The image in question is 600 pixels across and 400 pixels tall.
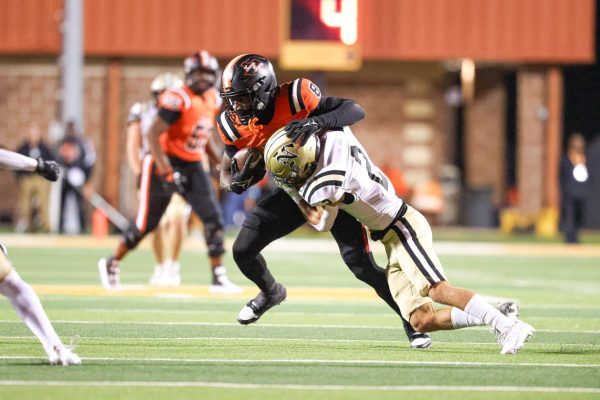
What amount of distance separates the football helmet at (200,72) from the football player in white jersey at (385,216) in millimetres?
4000

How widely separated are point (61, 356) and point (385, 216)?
1.86 metres

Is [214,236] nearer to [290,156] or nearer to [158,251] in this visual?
[158,251]

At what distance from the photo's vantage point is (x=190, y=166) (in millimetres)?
10672

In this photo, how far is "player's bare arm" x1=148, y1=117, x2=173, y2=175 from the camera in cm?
1034

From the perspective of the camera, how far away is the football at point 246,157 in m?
6.89

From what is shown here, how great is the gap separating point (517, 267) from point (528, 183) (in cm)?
1154

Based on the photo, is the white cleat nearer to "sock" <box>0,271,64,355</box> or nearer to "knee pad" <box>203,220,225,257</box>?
"sock" <box>0,271,64,355</box>

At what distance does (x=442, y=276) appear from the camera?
6.55 metres

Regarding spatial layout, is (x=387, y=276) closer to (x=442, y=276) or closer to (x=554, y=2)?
(x=442, y=276)

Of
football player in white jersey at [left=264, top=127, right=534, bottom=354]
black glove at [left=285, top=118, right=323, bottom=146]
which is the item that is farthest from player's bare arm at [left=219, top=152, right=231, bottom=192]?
black glove at [left=285, top=118, right=323, bottom=146]

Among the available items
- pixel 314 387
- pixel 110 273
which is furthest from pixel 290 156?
pixel 110 273

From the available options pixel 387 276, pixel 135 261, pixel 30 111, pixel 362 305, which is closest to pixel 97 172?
pixel 30 111

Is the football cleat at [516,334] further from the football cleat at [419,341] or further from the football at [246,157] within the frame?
the football at [246,157]

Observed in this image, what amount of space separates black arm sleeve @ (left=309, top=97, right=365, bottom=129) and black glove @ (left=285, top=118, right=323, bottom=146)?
11 cm
